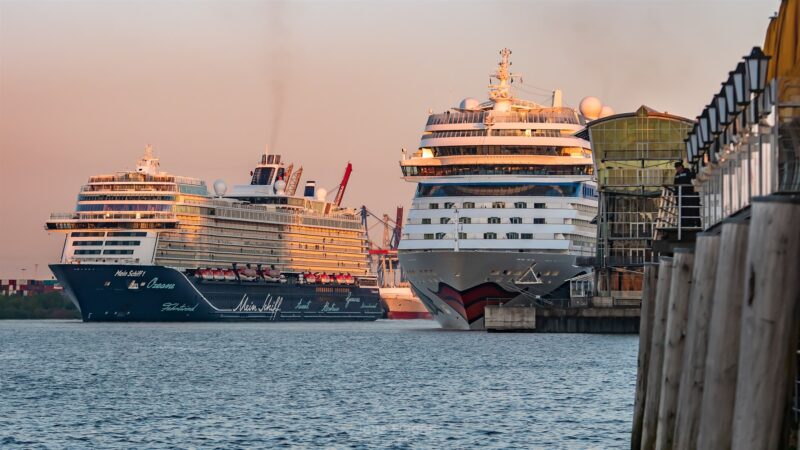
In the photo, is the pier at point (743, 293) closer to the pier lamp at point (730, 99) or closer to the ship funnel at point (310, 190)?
the pier lamp at point (730, 99)

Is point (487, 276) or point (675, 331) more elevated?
point (487, 276)

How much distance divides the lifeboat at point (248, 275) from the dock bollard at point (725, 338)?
14408 centimetres

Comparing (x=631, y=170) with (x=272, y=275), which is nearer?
(x=631, y=170)

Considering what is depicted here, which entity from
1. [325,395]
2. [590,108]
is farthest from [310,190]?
[325,395]

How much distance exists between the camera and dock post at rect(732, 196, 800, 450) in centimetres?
1388

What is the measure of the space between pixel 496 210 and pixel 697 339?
8535 centimetres

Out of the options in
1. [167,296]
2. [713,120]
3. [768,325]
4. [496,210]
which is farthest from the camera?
[167,296]

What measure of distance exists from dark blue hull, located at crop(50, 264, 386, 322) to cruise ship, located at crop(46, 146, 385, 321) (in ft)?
0.32

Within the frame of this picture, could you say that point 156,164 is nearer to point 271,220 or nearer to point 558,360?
point 271,220

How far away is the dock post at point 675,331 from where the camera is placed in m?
19.4

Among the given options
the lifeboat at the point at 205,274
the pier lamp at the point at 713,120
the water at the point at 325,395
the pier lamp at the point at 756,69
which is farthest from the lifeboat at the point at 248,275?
the pier lamp at the point at 756,69

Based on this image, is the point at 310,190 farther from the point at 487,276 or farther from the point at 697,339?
the point at 697,339

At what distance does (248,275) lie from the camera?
6299 inches

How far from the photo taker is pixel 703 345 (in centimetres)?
1697
